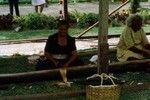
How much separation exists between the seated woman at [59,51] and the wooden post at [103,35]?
1080 mm

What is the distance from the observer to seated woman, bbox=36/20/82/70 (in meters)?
8.35

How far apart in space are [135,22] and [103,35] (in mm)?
1916

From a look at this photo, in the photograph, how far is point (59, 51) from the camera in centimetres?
851

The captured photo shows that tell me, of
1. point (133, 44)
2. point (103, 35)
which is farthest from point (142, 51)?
point (103, 35)

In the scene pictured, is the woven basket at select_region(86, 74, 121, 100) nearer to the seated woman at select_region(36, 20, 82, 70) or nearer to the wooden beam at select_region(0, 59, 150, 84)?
the wooden beam at select_region(0, 59, 150, 84)

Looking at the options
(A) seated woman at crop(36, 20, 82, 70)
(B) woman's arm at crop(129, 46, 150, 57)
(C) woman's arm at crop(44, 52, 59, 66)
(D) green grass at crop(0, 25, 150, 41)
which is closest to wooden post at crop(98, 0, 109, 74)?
(A) seated woman at crop(36, 20, 82, 70)

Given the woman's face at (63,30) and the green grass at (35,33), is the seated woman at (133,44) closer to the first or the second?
the woman's face at (63,30)

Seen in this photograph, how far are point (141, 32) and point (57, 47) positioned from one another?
1.91 metres

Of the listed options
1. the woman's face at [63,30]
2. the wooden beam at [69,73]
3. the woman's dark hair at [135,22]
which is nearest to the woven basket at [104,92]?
the wooden beam at [69,73]

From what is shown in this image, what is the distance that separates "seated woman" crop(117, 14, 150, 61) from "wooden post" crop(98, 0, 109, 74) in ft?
6.23

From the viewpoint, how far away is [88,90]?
696 cm

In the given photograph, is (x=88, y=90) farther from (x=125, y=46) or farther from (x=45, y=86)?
(x=125, y=46)

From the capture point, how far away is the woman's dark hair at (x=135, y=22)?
8828mm

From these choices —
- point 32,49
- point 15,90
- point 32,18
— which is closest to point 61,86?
point 15,90
